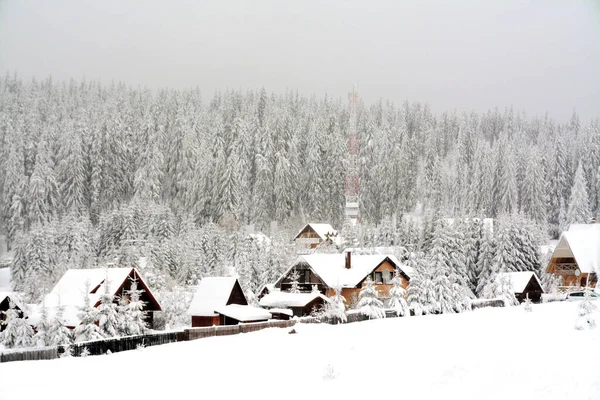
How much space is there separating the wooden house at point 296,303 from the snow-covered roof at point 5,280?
33.0m

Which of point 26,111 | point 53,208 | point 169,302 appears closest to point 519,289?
point 169,302

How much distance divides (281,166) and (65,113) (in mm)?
42856

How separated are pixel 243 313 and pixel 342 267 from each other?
47.0ft

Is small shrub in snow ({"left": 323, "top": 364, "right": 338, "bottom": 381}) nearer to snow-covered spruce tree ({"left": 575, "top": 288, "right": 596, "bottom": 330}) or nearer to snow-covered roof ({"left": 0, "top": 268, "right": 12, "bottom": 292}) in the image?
snow-covered spruce tree ({"left": 575, "top": 288, "right": 596, "bottom": 330})

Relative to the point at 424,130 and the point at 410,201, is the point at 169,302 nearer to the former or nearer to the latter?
the point at 410,201

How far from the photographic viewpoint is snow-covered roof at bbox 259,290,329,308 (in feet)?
164

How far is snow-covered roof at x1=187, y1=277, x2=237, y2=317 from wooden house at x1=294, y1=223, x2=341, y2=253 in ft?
124

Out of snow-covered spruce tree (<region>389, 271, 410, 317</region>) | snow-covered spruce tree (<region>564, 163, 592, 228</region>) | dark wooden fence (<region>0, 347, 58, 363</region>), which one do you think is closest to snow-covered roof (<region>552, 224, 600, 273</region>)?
snow-covered spruce tree (<region>389, 271, 410, 317</region>)

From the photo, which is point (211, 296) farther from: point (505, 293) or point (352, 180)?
point (352, 180)

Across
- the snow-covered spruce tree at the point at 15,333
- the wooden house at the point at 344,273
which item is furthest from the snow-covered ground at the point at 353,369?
the wooden house at the point at 344,273

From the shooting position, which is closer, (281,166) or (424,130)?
(281,166)

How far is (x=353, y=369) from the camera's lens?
17188mm

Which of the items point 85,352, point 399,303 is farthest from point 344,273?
point 85,352

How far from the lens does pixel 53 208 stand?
89188mm
